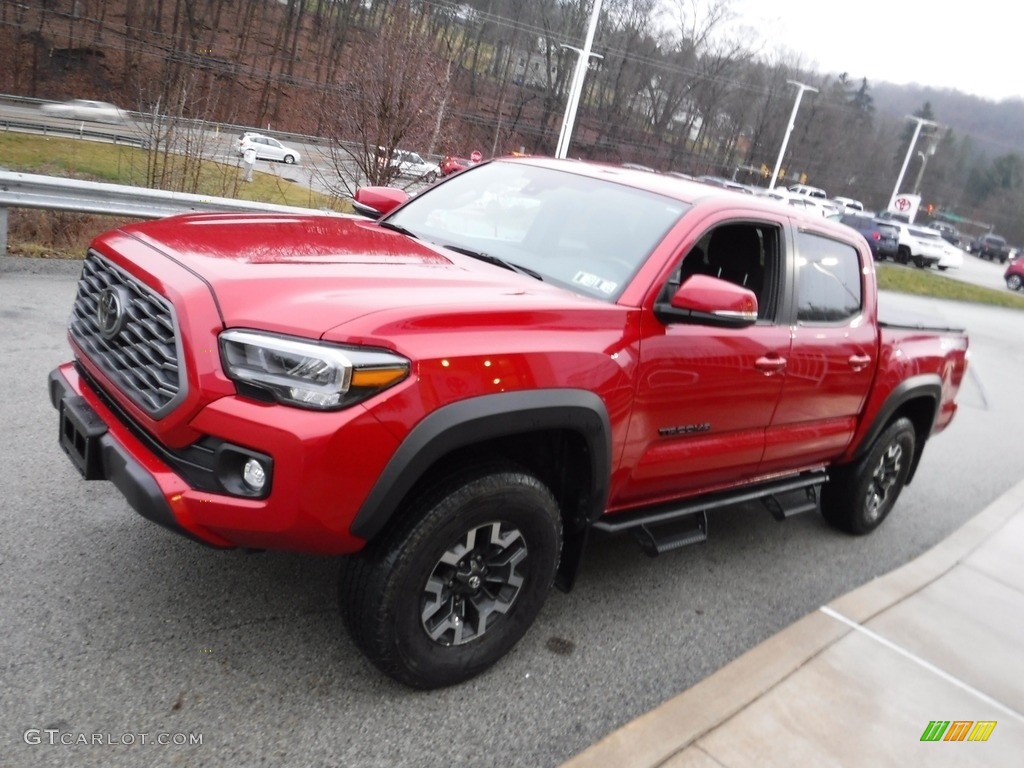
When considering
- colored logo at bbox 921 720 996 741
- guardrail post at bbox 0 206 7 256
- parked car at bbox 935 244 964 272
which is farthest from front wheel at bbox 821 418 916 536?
parked car at bbox 935 244 964 272

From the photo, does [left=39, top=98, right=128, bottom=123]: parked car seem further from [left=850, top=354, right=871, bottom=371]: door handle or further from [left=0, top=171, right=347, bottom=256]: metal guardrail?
[left=850, top=354, right=871, bottom=371]: door handle

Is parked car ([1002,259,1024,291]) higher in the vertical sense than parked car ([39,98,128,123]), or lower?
higher

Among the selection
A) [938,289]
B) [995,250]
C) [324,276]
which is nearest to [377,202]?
[324,276]

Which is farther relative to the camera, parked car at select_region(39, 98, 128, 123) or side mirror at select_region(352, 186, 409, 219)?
parked car at select_region(39, 98, 128, 123)

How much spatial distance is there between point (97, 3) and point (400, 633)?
57.9 m

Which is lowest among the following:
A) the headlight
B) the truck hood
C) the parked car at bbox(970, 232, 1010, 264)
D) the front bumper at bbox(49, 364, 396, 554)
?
the front bumper at bbox(49, 364, 396, 554)

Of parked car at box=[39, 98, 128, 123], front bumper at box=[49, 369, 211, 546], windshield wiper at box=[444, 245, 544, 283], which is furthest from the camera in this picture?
parked car at box=[39, 98, 128, 123]

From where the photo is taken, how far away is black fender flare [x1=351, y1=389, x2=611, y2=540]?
8.36 feet

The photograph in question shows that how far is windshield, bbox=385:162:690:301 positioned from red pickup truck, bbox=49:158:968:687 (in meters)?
0.01

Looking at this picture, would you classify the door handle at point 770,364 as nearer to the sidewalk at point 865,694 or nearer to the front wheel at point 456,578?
the sidewalk at point 865,694

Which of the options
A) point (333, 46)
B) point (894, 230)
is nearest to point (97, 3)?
point (333, 46)

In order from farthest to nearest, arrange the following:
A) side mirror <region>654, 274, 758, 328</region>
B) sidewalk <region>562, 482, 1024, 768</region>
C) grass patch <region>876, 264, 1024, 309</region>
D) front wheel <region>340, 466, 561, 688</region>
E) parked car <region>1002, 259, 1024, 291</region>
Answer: parked car <region>1002, 259, 1024, 291</region>
grass patch <region>876, 264, 1024, 309</region>
side mirror <region>654, 274, 758, 328</region>
sidewalk <region>562, 482, 1024, 768</region>
front wheel <region>340, 466, 561, 688</region>

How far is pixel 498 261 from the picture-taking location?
355 centimetres

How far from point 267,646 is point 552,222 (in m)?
2.13
